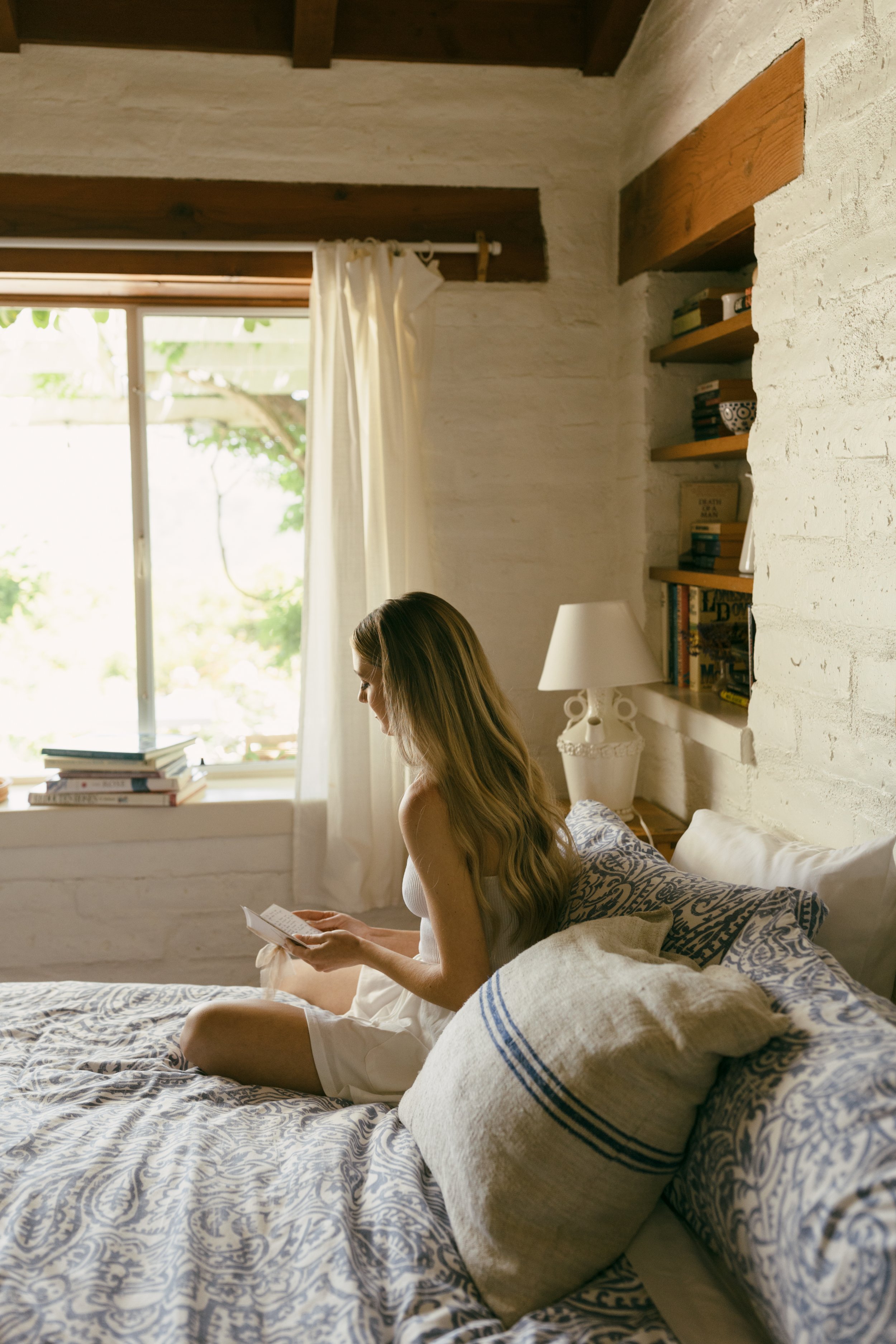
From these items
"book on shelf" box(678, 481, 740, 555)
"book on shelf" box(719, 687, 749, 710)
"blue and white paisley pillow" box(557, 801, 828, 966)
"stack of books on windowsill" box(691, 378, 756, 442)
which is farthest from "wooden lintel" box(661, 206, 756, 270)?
"blue and white paisley pillow" box(557, 801, 828, 966)

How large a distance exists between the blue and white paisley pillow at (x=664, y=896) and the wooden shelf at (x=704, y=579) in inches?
28.1

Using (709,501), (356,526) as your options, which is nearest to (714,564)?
(709,501)

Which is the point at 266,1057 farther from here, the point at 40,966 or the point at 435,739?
the point at 40,966

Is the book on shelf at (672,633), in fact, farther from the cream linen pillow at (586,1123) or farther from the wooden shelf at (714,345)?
the cream linen pillow at (586,1123)

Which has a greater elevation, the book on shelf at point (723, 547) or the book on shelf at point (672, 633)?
the book on shelf at point (723, 547)

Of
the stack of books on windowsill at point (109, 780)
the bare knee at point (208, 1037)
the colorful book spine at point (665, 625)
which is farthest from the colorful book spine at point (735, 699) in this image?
the stack of books on windowsill at point (109, 780)

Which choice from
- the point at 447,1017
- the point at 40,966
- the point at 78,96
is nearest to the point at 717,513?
the point at 447,1017

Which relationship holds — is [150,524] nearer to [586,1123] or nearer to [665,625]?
[665,625]

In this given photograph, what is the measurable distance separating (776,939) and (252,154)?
8.23 ft

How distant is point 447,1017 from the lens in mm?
1624

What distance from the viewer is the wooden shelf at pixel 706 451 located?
2.25 metres

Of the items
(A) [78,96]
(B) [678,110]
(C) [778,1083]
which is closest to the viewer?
(C) [778,1083]

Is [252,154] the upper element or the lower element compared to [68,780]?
upper

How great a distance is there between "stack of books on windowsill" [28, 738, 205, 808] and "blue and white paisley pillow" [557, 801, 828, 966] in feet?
4.70
